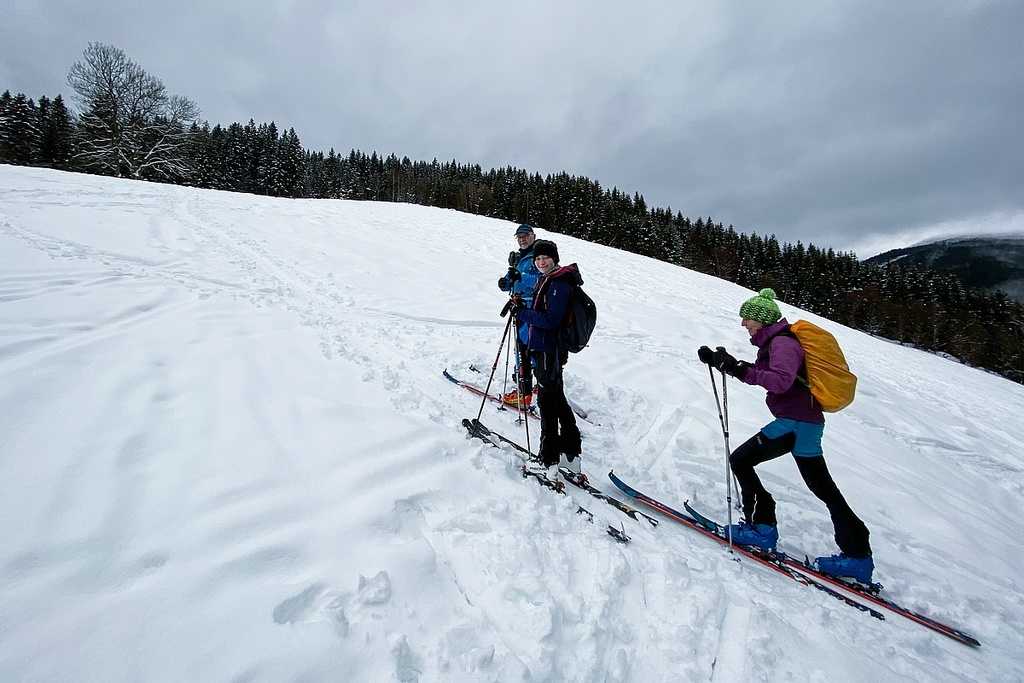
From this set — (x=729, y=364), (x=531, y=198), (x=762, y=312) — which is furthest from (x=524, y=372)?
(x=531, y=198)

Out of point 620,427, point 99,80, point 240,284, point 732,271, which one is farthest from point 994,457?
point 732,271

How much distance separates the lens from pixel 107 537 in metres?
2.13

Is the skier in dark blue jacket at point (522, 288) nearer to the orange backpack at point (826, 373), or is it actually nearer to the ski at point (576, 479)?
the ski at point (576, 479)

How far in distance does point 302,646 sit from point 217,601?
19.5 inches

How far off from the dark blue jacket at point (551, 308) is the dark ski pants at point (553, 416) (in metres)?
0.14

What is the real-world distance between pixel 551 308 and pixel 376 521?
7.47 ft

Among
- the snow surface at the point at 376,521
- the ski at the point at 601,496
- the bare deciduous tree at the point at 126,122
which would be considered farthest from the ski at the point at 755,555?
the bare deciduous tree at the point at 126,122

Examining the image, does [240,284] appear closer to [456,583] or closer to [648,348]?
[456,583]

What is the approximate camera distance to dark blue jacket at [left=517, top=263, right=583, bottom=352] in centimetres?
373

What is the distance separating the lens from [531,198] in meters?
61.9

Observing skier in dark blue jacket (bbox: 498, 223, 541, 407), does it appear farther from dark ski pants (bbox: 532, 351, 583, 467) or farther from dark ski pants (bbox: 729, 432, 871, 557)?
dark ski pants (bbox: 729, 432, 871, 557)

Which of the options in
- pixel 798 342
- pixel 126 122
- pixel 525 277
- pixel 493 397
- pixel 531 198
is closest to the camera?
pixel 798 342

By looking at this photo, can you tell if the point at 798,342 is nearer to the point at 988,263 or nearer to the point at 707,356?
the point at 707,356

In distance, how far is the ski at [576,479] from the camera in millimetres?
3646
